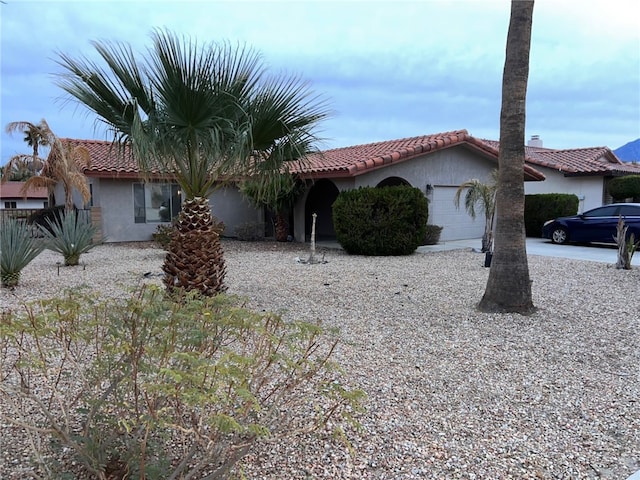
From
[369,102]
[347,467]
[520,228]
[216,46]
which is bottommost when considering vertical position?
[347,467]

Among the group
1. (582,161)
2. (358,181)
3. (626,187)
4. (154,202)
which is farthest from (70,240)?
(582,161)

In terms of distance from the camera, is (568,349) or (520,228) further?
(520,228)

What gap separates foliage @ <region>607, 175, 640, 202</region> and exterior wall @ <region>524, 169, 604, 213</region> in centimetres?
79

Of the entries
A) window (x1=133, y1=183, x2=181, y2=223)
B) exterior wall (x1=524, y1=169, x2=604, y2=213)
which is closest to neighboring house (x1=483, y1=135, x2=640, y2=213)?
exterior wall (x1=524, y1=169, x2=604, y2=213)

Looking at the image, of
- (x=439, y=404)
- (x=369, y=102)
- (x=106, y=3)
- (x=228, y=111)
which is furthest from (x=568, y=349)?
(x=369, y=102)

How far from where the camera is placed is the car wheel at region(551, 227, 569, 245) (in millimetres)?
17130

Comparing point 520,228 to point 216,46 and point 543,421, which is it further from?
point 216,46

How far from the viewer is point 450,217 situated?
18234 millimetres

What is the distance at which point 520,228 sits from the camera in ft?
22.4

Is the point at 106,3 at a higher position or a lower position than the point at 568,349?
higher

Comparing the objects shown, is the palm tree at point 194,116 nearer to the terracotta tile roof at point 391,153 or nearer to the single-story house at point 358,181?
the terracotta tile roof at point 391,153

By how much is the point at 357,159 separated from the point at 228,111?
903 centimetres

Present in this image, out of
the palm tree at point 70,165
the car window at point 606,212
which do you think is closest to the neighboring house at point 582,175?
the car window at point 606,212

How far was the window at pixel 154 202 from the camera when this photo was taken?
1820 cm
